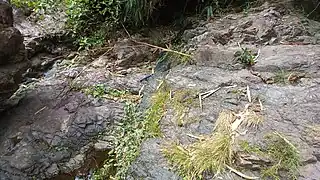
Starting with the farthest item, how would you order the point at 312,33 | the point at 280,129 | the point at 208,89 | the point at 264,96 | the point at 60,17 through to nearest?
the point at 60,17, the point at 312,33, the point at 208,89, the point at 264,96, the point at 280,129

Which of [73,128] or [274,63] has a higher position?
[274,63]

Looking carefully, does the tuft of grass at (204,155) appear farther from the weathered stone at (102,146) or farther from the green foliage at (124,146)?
the weathered stone at (102,146)

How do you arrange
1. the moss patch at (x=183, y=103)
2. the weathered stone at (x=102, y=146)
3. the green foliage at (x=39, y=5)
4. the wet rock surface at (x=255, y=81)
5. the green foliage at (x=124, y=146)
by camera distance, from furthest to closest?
the green foliage at (x=39, y=5), the weathered stone at (x=102, y=146), the moss patch at (x=183, y=103), the green foliage at (x=124, y=146), the wet rock surface at (x=255, y=81)

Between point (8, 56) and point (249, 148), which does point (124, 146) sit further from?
point (8, 56)

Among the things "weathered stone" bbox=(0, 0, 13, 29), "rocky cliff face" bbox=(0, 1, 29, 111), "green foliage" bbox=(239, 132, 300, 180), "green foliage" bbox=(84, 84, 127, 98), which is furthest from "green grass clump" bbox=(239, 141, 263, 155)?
"weathered stone" bbox=(0, 0, 13, 29)

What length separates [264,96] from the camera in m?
2.35

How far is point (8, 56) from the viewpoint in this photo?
264 cm

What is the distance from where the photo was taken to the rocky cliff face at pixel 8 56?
8.45ft

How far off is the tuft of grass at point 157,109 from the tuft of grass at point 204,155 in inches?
10.5

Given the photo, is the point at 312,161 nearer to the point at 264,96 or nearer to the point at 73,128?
the point at 264,96

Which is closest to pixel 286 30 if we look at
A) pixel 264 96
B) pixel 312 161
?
pixel 264 96

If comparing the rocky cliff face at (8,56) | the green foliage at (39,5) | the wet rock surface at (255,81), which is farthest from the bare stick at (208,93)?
the green foliage at (39,5)

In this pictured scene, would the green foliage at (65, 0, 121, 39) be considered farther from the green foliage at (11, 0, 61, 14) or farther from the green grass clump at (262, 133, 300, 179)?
the green grass clump at (262, 133, 300, 179)

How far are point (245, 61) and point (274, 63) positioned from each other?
0.69 feet
